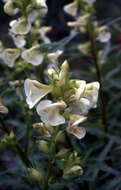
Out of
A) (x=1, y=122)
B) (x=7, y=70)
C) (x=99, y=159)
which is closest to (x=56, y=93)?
(x=1, y=122)

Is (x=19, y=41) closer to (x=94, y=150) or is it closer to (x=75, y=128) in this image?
(x=75, y=128)

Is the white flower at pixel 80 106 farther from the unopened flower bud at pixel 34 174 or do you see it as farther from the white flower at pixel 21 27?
the white flower at pixel 21 27

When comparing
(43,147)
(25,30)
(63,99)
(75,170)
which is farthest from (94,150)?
(63,99)

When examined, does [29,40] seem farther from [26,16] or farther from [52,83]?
[52,83]

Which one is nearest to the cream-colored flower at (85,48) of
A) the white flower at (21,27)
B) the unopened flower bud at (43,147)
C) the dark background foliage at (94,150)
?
the dark background foliage at (94,150)

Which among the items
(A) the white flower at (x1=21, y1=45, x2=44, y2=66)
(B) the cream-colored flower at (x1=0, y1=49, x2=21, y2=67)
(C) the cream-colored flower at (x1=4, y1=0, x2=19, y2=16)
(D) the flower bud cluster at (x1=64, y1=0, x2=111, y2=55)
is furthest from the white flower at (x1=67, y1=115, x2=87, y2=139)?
(D) the flower bud cluster at (x1=64, y1=0, x2=111, y2=55)
